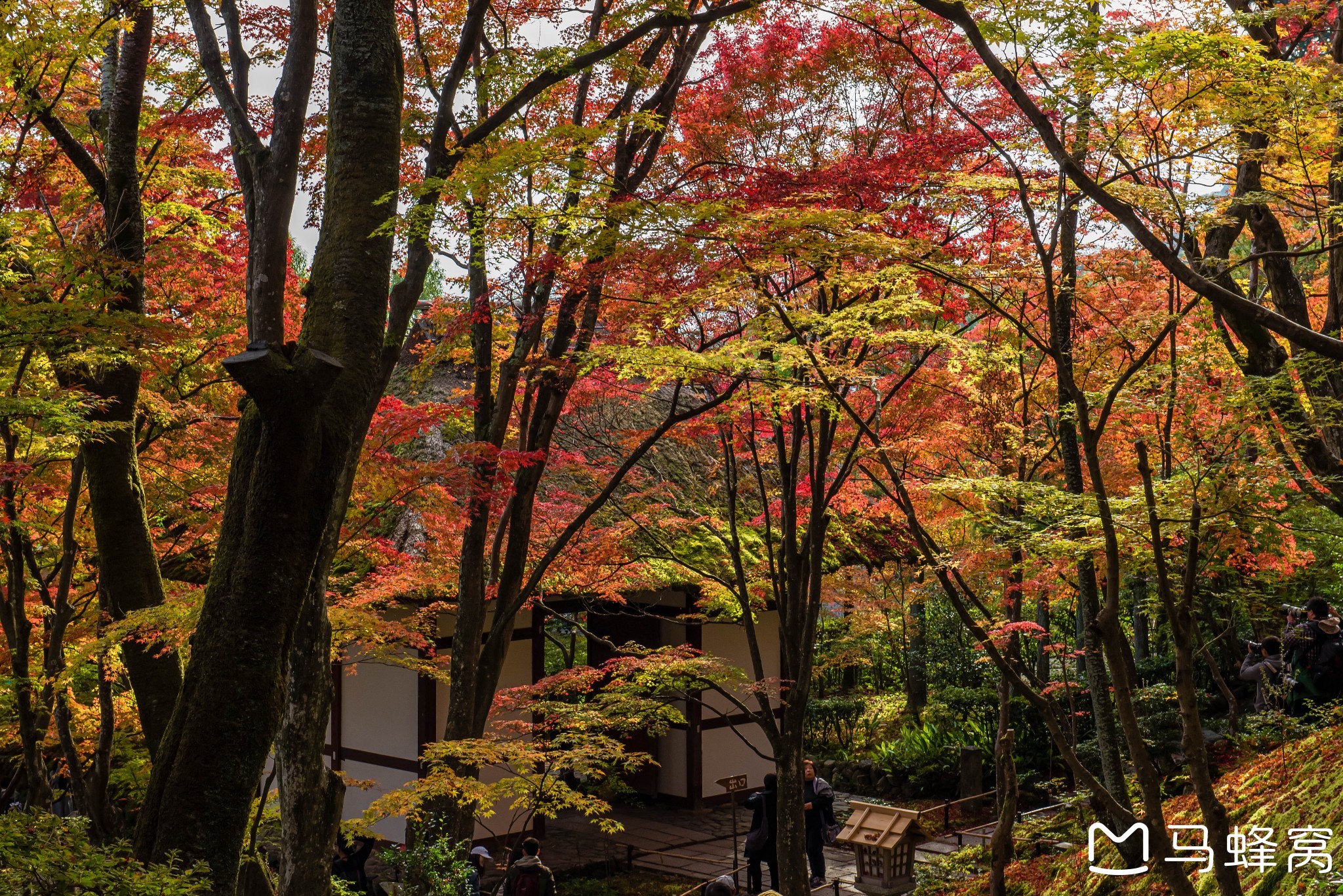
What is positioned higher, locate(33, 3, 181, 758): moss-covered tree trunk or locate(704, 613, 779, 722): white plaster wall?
locate(33, 3, 181, 758): moss-covered tree trunk

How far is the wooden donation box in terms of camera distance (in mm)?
9250

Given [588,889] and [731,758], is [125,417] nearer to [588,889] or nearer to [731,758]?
[588,889]

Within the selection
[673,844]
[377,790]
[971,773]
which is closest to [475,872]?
[673,844]

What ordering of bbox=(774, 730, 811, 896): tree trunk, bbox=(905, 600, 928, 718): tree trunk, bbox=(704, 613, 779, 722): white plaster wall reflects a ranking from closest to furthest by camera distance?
bbox=(774, 730, 811, 896): tree trunk, bbox=(704, 613, 779, 722): white plaster wall, bbox=(905, 600, 928, 718): tree trunk

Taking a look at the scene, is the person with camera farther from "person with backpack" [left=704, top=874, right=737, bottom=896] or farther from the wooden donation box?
"person with backpack" [left=704, top=874, right=737, bottom=896]

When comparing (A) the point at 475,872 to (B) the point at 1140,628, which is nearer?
(A) the point at 475,872

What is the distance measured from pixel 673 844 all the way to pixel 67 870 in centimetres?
1013

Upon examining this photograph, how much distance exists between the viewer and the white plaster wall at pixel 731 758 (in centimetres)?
1374

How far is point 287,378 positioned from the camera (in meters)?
3.61

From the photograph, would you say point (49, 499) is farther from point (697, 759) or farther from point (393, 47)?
point (697, 759)

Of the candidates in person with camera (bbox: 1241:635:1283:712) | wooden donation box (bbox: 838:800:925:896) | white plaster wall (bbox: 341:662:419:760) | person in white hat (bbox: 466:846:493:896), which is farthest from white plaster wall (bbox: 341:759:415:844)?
person with camera (bbox: 1241:635:1283:712)

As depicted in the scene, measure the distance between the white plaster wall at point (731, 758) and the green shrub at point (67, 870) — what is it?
11178 mm

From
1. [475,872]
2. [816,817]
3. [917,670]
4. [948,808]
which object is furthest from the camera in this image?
[917,670]

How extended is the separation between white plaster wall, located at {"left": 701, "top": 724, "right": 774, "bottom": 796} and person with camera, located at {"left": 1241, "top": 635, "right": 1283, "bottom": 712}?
6.50 meters
